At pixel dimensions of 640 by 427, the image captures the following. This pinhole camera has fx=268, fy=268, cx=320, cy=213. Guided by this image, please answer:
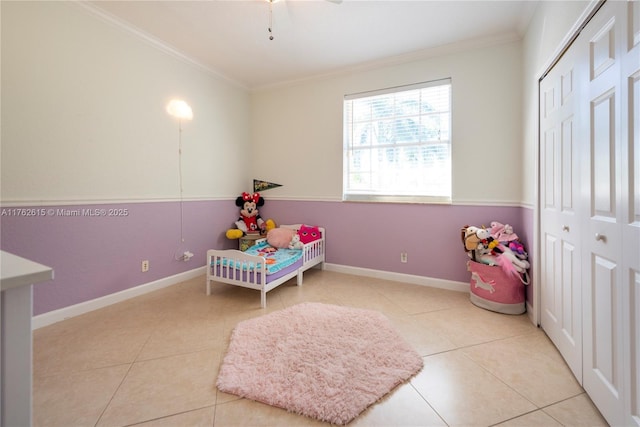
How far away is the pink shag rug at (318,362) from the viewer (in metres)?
1.34

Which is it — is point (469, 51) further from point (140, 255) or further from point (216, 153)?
point (140, 255)

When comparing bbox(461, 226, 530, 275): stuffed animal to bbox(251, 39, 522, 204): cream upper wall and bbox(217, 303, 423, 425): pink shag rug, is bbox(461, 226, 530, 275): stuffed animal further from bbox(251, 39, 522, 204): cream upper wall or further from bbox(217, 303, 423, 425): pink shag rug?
bbox(217, 303, 423, 425): pink shag rug

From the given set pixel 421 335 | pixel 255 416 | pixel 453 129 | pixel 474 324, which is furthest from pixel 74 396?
pixel 453 129

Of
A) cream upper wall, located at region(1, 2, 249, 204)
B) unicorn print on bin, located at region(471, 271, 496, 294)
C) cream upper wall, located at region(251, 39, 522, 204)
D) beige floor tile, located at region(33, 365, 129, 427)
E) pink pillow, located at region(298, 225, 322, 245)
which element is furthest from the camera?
pink pillow, located at region(298, 225, 322, 245)

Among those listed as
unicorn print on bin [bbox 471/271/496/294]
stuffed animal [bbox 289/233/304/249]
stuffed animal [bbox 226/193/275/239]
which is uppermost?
stuffed animal [bbox 226/193/275/239]

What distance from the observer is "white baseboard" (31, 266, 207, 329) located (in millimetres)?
2082

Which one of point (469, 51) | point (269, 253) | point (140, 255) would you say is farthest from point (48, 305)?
point (469, 51)

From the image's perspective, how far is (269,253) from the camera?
3086mm

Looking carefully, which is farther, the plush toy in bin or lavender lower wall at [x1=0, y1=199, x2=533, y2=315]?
the plush toy in bin

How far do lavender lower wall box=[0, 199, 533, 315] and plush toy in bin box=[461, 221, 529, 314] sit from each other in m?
0.19

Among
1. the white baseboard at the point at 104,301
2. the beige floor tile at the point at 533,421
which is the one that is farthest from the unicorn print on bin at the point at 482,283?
the white baseboard at the point at 104,301

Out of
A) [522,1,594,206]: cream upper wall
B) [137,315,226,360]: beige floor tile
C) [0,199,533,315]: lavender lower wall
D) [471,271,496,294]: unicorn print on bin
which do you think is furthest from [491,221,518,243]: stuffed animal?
[137,315,226,360]: beige floor tile

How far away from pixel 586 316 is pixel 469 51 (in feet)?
8.61

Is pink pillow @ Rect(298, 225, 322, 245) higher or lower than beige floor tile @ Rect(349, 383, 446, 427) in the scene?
higher
